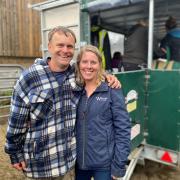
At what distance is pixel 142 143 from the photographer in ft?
10.8

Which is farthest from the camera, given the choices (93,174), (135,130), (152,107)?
(152,107)

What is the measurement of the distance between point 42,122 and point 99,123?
0.39 metres

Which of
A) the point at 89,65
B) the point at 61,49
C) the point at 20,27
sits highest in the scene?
the point at 20,27

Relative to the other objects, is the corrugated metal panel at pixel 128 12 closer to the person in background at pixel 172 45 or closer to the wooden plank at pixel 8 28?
the person in background at pixel 172 45

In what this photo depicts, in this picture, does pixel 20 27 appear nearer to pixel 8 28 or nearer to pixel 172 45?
pixel 8 28

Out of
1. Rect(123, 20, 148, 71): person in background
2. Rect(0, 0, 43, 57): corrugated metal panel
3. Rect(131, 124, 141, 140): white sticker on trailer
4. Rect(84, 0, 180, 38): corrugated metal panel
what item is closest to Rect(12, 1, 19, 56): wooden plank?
Rect(0, 0, 43, 57): corrugated metal panel

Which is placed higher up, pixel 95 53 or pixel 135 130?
pixel 95 53

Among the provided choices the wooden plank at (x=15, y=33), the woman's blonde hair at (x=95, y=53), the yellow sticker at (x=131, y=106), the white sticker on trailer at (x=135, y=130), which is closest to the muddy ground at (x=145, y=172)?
the white sticker on trailer at (x=135, y=130)

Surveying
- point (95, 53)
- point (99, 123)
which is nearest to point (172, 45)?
point (95, 53)

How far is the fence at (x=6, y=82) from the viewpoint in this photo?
18.4 ft

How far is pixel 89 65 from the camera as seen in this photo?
1.87 metres

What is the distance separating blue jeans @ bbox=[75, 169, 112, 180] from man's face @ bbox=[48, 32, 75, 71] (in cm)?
82

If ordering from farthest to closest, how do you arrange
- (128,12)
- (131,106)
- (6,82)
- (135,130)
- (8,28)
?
1. (8,28)
2. (6,82)
3. (128,12)
4. (135,130)
5. (131,106)

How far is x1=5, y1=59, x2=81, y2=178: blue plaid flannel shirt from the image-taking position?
174cm
